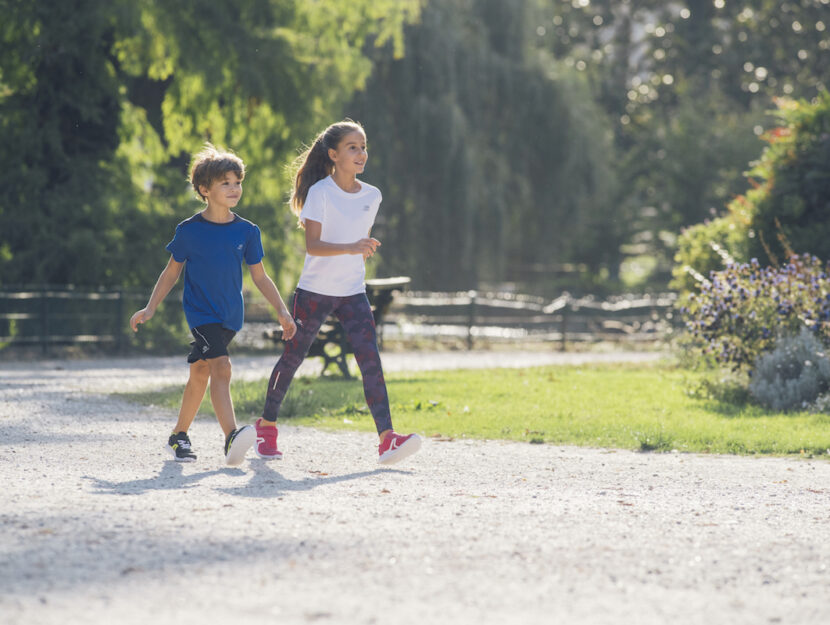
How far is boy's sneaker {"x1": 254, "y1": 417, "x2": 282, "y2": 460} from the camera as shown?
7188mm

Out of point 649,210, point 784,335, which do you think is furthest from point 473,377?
point 649,210

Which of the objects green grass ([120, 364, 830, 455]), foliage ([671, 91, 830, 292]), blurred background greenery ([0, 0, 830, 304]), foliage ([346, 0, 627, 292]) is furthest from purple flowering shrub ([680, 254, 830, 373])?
foliage ([346, 0, 627, 292])

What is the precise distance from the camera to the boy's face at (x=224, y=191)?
6.80 m

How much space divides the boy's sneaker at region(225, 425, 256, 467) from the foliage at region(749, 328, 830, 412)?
585 cm

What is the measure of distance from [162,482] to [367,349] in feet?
5.03

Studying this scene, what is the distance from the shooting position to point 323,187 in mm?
6949

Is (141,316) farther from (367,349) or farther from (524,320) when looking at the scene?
(524,320)

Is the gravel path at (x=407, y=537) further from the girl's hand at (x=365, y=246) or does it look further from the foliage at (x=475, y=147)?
the foliage at (x=475, y=147)

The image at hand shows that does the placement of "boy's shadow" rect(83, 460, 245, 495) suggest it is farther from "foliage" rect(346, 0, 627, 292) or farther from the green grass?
"foliage" rect(346, 0, 627, 292)

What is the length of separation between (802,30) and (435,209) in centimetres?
2369

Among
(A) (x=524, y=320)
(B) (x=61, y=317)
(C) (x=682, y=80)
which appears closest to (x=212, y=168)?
(B) (x=61, y=317)

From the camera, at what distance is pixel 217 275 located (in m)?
6.77

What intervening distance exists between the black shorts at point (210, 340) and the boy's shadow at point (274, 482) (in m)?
0.69

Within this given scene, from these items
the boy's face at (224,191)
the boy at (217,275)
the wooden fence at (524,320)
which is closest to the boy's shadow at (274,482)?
the boy at (217,275)
